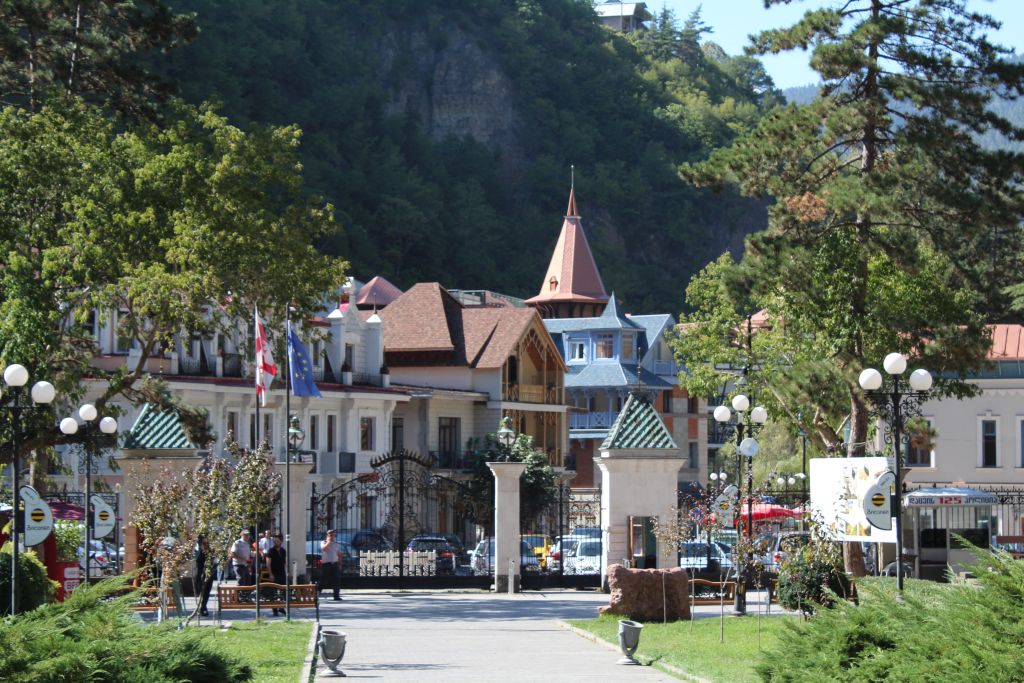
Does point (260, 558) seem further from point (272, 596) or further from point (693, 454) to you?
point (693, 454)

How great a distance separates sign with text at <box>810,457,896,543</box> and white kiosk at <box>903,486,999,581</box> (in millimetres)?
11492

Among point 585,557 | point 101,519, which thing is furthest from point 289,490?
point 585,557

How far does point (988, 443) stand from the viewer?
179ft

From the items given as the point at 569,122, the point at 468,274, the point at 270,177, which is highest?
the point at 569,122

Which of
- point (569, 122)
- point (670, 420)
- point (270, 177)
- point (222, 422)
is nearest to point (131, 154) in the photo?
point (270, 177)

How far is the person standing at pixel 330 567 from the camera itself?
106 ft

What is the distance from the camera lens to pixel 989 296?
53.9 metres

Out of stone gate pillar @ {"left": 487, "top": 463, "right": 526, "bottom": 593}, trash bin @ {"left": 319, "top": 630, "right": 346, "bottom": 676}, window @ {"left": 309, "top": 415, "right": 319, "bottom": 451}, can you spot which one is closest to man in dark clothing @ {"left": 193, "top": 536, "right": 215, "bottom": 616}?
trash bin @ {"left": 319, "top": 630, "right": 346, "bottom": 676}

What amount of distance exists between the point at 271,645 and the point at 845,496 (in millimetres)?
8190

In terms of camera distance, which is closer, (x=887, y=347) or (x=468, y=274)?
(x=887, y=347)

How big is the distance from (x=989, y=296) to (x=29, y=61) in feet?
109

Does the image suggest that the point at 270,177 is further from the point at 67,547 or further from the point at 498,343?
the point at 498,343

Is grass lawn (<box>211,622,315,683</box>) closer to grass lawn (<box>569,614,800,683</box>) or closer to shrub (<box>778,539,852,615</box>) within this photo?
grass lawn (<box>569,614,800,683</box>)

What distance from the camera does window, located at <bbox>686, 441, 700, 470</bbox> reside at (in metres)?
95.9
